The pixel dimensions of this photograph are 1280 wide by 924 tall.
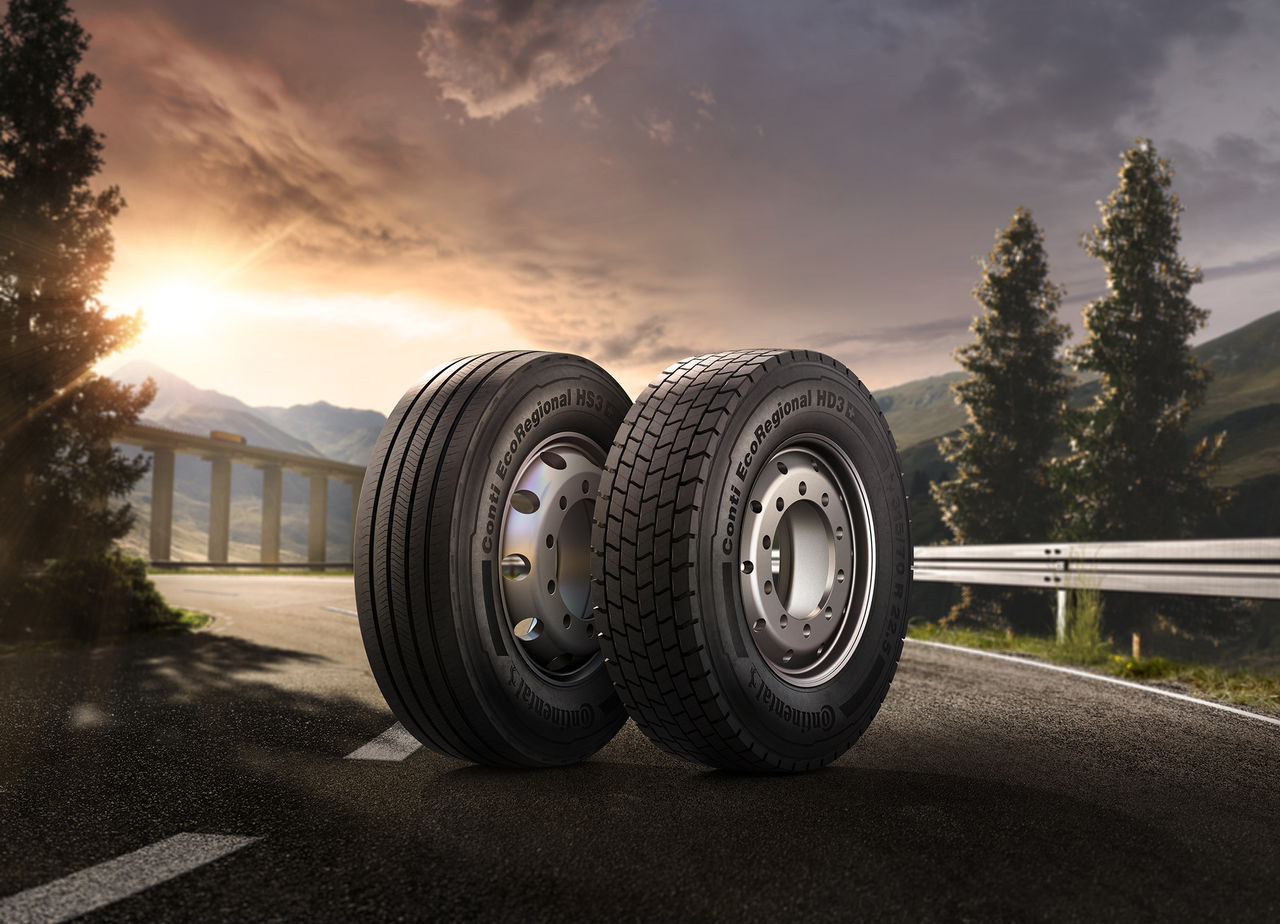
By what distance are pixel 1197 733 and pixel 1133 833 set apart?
189 cm

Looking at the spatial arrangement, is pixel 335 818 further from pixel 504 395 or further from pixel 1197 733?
pixel 1197 733

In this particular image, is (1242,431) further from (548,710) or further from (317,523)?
(548,710)

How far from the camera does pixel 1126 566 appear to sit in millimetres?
7438

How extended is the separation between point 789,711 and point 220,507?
61.7 meters

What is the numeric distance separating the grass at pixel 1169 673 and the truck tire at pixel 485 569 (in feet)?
12.8

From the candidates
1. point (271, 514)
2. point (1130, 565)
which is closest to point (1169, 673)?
point (1130, 565)

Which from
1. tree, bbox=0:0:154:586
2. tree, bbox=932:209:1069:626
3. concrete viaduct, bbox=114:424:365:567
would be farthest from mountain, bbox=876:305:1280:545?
concrete viaduct, bbox=114:424:365:567

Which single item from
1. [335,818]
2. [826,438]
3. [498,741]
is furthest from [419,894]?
[826,438]

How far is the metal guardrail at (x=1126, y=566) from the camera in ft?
20.0

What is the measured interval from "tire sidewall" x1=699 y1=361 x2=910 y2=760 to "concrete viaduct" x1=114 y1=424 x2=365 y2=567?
160ft

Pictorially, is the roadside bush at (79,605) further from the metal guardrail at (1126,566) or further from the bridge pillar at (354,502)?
the metal guardrail at (1126,566)

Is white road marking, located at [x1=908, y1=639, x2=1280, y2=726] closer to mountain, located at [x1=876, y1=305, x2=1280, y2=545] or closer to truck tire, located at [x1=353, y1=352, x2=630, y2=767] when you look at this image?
truck tire, located at [x1=353, y1=352, x2=630, y2=767]

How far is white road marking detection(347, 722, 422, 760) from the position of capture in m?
3.26

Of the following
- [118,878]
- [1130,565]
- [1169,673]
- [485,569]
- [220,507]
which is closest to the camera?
[118,878]
